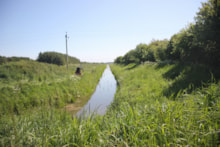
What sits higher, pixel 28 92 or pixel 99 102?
pixel 28 92

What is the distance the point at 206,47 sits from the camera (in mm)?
8055

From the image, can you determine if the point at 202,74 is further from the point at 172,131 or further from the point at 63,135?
the point at 63,135

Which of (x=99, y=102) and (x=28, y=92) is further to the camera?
(x=99, y=102)

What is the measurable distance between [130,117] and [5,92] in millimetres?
7333

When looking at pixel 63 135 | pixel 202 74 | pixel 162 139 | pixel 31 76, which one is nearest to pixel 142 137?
pixel 162 139

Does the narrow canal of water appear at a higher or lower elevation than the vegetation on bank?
lower

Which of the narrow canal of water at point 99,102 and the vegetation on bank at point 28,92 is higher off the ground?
the vegetation on bank at point 28,92

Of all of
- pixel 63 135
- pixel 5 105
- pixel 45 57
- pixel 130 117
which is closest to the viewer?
pixel 63 135

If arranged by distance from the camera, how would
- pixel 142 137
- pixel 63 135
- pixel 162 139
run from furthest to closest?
pixel 63 135 < pixel 142 137 < pixel 162 139

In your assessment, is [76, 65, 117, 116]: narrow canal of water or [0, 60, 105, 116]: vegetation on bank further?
[0, 60, 105, 116]: vegetation on bank

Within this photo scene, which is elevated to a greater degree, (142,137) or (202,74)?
(202,74)

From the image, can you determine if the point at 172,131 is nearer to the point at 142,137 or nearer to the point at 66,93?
the point at 142,137

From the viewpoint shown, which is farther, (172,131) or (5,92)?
(5,92)

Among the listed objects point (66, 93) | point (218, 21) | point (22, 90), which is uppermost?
point (218, 21)
